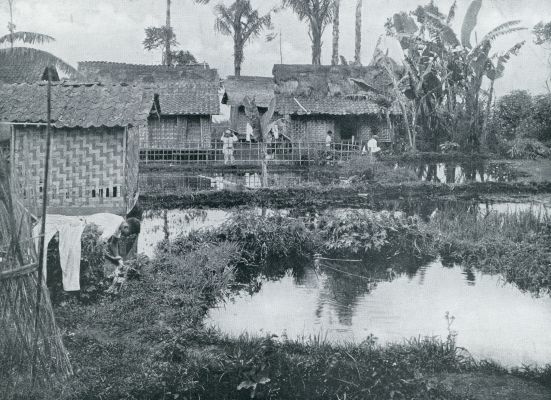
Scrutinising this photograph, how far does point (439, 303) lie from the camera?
7137mm

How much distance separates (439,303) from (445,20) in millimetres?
16827

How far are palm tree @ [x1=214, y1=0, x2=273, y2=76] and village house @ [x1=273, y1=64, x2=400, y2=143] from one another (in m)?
4.92

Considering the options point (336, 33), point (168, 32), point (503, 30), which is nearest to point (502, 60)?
point (503, 30)

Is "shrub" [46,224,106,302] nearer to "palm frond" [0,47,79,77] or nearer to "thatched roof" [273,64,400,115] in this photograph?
"palm frond" [0,47,79,77]

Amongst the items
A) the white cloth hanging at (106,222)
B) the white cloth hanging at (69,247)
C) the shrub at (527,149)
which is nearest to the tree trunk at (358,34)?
the shrub at (527,149)

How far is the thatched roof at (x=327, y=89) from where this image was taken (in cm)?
2295

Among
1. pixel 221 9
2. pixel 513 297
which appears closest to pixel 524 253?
pixel 513 297

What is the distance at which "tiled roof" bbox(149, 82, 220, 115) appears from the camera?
832 inches

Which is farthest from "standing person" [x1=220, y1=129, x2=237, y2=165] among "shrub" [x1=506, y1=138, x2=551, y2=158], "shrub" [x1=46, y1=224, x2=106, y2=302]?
"shrub" [x1=46, y1=224, x2=106, y2=302]

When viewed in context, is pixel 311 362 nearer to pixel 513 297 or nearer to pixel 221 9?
pixel 513 297

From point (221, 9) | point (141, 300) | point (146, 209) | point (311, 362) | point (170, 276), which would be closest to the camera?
point (311, 362)

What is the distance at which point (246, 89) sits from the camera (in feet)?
83.1

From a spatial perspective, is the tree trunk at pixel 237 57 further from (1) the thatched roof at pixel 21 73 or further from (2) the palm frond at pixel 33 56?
(2) the palm frond at pixel 33 56

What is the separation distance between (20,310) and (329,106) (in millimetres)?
20160
